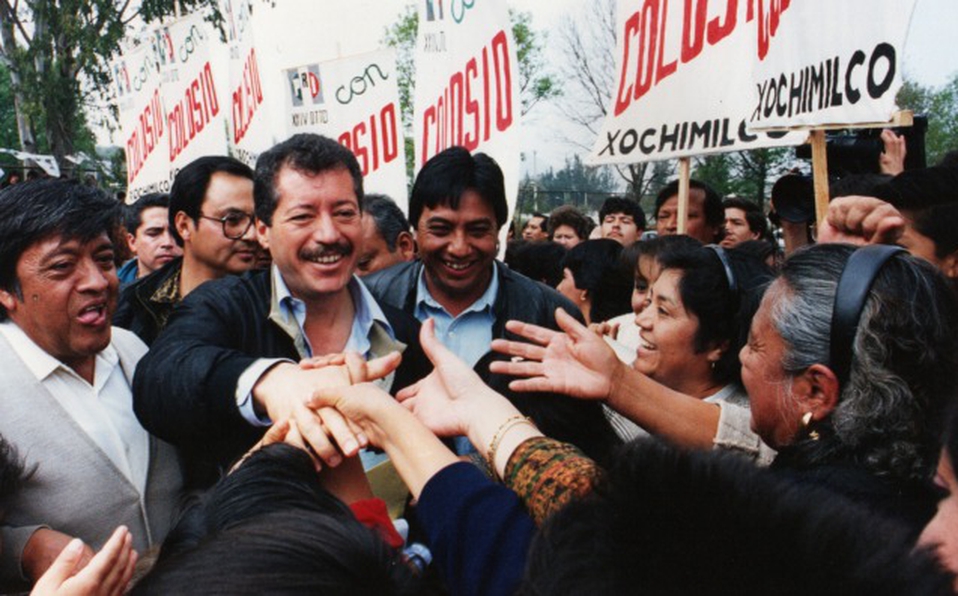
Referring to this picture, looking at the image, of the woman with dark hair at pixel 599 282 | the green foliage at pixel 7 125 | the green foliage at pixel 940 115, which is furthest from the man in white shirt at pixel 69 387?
the green foliage at pixel 7 125

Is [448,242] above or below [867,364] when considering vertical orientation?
above

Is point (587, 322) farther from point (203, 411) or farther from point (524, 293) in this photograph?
point (203, 411)

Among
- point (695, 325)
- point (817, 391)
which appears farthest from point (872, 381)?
point (695, 325)

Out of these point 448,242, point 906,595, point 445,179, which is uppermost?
point 445,179

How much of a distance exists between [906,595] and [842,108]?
2.65 metres

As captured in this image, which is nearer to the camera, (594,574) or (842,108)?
(594,574)

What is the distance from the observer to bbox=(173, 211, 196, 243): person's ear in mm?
3105

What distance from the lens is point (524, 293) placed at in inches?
121

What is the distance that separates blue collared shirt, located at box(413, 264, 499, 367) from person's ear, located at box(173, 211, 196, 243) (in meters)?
0.99

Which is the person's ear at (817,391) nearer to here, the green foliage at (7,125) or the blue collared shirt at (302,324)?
the blue collared shirt at (302,324)

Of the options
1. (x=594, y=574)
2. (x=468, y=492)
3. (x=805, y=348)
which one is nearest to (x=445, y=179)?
(x=805, y=348)

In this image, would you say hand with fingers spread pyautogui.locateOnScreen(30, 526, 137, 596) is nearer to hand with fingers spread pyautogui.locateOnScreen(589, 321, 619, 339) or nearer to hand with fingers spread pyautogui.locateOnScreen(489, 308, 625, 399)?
hand with fingers spread pyautogui.locateOnScreen(489, 308, 625, 399)

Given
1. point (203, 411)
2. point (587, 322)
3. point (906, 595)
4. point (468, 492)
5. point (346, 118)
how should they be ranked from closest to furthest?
point (906, 595), point (468, 492), point (203, 411), point (587, 322), point (346, 118)

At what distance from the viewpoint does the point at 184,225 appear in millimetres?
3123
